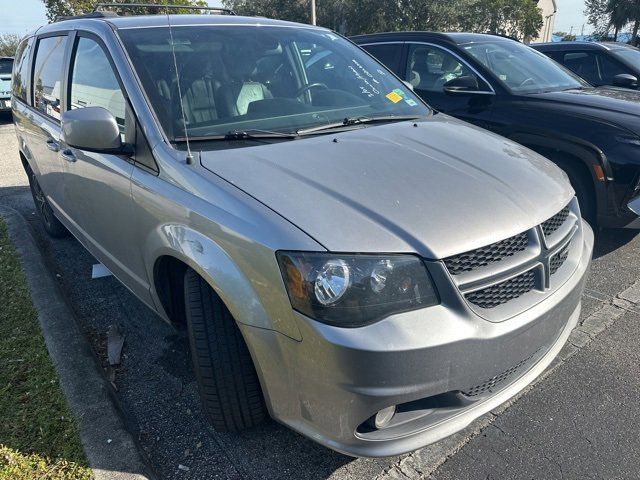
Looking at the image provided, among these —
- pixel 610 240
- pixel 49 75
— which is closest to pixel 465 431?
pixel 610 240

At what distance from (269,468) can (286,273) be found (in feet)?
3.31

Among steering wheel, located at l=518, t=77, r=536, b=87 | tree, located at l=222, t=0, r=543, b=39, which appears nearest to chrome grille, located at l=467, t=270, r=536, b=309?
steering wheel, located at l=518, t=77, r=536, b=87

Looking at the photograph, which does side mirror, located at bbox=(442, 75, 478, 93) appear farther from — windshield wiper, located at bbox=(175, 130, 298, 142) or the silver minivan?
windshield wiper, located at bbox=(175, 130, 298, 142)

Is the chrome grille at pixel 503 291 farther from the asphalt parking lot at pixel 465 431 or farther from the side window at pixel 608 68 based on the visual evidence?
the side window at pixel 608 68

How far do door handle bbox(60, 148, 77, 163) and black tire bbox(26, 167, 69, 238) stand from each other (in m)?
1.43

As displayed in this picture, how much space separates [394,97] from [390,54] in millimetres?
2826

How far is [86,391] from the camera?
2.52 metres

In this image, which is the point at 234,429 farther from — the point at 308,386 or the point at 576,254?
the point at 576,254

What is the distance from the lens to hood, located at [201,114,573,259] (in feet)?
5.73

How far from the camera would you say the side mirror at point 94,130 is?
2.31 meters

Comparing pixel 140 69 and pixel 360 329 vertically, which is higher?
pixel 140 69

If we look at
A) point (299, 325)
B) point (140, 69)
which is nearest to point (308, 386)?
point (299, 325)

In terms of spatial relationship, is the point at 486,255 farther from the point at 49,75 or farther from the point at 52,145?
the point at 49,75

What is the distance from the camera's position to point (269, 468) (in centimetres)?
215
